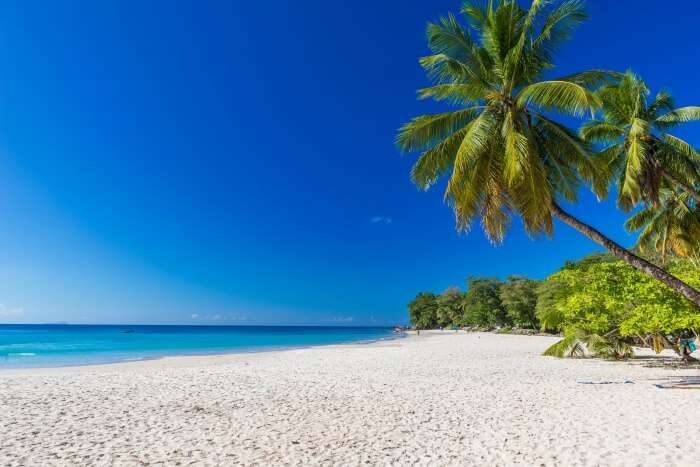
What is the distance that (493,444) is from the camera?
507cm

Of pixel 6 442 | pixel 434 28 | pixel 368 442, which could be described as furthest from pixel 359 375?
pixel 434 28

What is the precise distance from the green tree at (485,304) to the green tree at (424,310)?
56.2 feet

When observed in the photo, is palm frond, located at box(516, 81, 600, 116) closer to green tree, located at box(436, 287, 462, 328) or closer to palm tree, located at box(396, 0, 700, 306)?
palm tree, located at box(396, 0, 700, 306)

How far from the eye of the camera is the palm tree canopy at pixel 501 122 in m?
7.18

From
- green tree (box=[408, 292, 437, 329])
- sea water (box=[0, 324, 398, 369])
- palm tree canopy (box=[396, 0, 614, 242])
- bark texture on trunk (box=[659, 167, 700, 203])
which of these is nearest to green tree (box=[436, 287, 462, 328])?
green tree (box=[408, 292, 437, 329])

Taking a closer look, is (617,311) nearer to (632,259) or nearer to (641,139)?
(641,139)

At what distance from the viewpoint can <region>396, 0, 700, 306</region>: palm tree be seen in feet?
23.2

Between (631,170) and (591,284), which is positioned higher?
(631,170)

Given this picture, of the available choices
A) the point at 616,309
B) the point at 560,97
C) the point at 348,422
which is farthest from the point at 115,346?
the point at 560,97

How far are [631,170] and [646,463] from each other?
630 centimetres

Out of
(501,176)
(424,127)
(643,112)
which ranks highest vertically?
(643,112)

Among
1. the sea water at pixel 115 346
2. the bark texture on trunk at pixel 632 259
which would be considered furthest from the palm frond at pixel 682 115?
the sea water at pixel 115 346

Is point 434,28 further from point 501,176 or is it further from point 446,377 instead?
point 446,377

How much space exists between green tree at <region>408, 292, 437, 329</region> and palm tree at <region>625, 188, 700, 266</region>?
67204 mm
